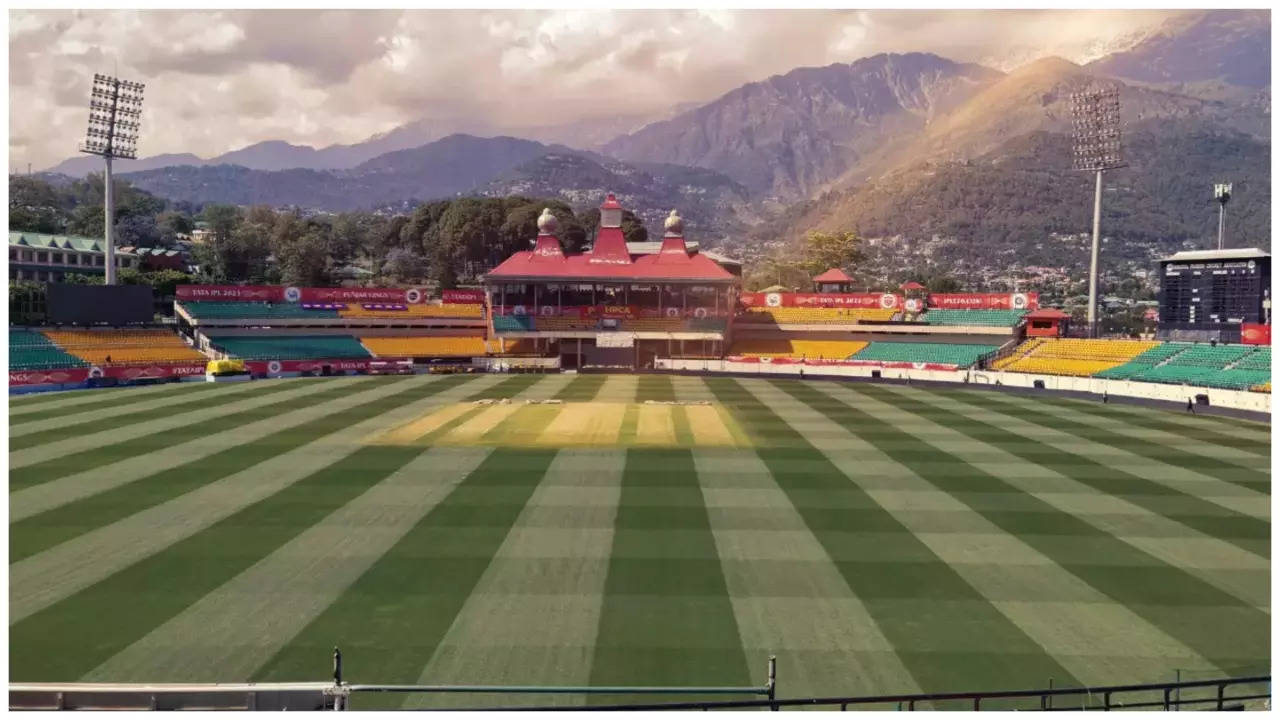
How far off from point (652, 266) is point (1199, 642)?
2718 inches

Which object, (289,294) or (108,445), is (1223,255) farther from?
(289,294)

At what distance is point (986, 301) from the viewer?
8312 cm

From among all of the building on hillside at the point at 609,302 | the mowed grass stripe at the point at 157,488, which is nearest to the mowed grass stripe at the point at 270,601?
the mowed grass stripe at the point at 157,488

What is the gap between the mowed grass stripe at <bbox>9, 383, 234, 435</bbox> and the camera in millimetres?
39188

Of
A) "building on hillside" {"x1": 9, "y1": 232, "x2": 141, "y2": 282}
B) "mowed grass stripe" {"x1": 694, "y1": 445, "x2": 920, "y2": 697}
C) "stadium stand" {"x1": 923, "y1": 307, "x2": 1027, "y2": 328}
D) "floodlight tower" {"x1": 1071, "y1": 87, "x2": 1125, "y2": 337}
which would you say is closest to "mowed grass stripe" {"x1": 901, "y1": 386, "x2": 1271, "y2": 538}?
"mowed grass stripe" {"x1": 694, "y1": 445, "x2": 920, "y2": 697}

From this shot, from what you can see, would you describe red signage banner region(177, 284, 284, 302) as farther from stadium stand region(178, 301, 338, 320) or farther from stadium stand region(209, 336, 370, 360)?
stadium stand region(209, 336, 370, 360)

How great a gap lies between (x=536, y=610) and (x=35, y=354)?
5823cm

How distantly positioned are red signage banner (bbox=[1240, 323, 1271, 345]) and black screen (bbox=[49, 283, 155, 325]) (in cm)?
8586

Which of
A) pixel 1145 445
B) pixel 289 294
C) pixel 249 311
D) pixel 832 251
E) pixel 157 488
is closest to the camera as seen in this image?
pixel 157 488

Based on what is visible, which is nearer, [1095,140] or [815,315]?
[1095,140]

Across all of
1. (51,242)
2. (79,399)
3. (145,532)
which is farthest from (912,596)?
(51,242)

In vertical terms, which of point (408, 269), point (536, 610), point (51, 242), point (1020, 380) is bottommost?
point (536, 610)

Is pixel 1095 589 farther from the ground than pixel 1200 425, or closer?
closer

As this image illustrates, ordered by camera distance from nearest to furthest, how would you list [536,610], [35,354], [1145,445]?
[536,610] < [1145,445] < [35,354]
